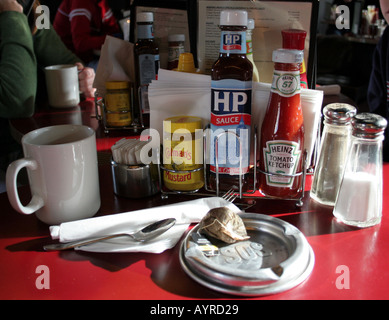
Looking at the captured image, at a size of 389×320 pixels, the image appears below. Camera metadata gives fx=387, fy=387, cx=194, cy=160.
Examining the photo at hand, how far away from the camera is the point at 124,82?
129cm

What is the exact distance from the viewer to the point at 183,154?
2.65 ft

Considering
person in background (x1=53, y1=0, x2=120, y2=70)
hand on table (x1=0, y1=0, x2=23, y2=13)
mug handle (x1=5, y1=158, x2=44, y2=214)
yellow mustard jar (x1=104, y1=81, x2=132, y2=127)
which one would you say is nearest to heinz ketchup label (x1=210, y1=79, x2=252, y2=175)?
mug handle (x1=5, y1=158, x2=44, y2=214)

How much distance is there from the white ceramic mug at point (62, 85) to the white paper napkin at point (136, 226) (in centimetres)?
105

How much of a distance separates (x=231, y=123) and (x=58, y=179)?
354mm

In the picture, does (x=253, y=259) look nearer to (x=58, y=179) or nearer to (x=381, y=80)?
(x=58, y=179)

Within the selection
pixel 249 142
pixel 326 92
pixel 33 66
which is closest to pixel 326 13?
pixel 326 92

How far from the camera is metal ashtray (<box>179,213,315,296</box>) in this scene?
0.56 metres

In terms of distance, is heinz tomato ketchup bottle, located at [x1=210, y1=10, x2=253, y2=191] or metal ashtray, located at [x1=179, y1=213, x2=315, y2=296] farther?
heinz tomato ketchup bottle, located at [x1=210, y1=10, x2=253, y2=191]

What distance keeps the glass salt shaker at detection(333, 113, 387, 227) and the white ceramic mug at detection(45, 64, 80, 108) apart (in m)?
1.25

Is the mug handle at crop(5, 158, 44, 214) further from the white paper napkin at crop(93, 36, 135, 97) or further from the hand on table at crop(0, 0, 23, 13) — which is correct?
the hand on table at crop(0, 0, 23, 13)

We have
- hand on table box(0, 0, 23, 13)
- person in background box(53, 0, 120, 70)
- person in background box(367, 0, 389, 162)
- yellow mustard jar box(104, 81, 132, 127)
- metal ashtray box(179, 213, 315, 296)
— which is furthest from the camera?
person in background box(53, 0, 120, 70)

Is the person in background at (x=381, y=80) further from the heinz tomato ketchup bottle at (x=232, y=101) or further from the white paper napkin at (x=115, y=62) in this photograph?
the heinz tomato ketchup bottle at (x=232, y=101)

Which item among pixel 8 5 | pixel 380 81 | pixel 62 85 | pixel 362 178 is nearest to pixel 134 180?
pixel 362 178
